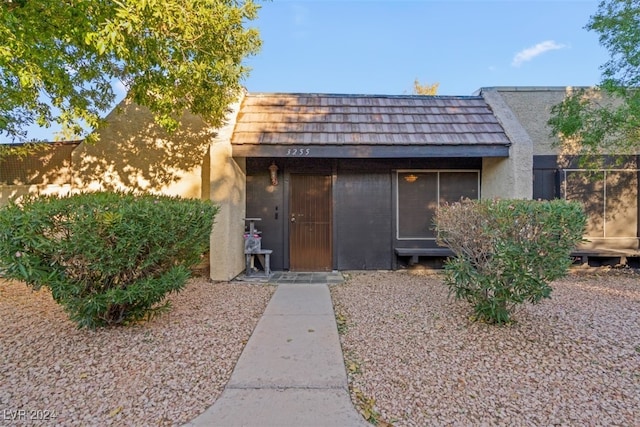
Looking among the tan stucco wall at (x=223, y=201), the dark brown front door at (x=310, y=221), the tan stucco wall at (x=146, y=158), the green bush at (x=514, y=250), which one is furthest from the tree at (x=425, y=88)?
the green bush at (x=514, y=250)

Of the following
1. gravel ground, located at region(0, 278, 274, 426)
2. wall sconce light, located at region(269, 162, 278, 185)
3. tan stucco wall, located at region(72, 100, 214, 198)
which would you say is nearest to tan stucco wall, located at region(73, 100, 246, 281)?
tan stucco wall, located at region(72, 100, 214, 198)

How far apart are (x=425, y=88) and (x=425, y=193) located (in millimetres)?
14336

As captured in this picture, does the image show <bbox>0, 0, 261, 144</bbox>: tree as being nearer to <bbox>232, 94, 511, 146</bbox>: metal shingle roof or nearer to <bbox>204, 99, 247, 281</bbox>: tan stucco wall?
<bbox>204, 99, 247, 281</bbox>: tan stucco wall

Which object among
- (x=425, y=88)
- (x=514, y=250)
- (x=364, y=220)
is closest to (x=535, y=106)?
(x=364, y=220)

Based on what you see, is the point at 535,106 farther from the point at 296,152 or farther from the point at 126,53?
the point at 126,53

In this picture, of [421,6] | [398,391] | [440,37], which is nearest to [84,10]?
[398,391]

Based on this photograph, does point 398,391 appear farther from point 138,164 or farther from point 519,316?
point 138,164

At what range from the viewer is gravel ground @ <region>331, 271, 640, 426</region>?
2.30m

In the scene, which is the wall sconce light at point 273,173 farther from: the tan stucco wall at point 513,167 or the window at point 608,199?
the window at point 608,199

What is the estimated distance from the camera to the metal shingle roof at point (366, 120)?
20.2 ft

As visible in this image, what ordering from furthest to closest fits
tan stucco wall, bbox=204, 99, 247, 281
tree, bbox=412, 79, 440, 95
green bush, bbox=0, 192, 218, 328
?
tree, bbox=412, 79, 440, 95 < tan stucco wall, bbox=204, 99, 247, 281 < green bush, bbox=0, 192, 218, 328

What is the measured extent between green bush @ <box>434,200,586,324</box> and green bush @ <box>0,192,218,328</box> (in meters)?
3.54

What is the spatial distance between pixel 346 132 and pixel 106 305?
494 centimetres

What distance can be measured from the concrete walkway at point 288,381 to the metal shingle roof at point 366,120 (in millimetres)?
3660
